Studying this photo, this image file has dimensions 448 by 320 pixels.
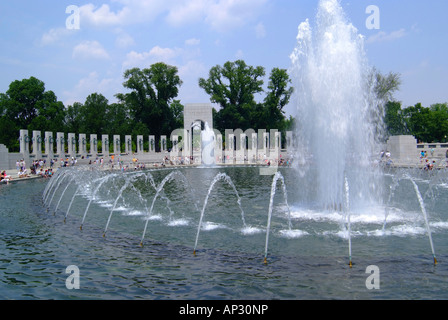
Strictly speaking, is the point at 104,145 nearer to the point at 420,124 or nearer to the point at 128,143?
the point at 128,143

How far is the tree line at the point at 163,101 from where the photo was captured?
2238 inches

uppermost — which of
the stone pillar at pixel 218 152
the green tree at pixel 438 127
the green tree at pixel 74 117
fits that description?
the green tree at pixel 74 117

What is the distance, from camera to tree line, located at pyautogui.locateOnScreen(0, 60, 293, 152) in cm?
5684

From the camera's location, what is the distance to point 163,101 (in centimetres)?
6062

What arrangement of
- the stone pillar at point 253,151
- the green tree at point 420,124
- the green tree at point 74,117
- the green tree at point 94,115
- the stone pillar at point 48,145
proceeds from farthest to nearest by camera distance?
1. the green tree at point 74,117
2. the green tree at point 94,115
3. the green tree at point 420,124
4. the stone pillar at point 253,151
5. the stone pillar at point 48,145

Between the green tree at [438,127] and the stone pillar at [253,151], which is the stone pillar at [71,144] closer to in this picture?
the stone pillar at [253,151]

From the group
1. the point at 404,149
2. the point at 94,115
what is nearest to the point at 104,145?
the point at 94,115

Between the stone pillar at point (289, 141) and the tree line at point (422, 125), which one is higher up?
the tree line at point (422, 125)

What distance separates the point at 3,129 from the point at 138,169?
26266mm

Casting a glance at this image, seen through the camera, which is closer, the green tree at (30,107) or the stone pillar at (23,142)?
the stone pillar at (23,142)

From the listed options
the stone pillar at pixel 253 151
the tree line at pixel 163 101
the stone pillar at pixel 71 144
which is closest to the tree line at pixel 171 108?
the tree line at pixel 163 101

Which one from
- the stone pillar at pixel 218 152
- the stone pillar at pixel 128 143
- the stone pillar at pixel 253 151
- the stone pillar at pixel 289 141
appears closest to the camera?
the stone pillar at pixel 218 152

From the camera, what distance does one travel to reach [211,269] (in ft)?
24.0
